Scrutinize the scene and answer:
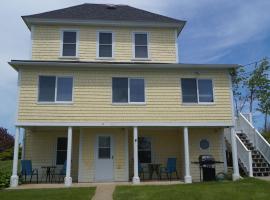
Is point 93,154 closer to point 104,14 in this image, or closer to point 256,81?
point 104,14

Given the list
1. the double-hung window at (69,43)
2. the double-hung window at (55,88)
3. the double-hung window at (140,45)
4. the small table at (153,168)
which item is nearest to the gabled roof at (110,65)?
the double-hung window at (55,88)

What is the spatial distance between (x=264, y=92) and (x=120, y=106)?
17.9m

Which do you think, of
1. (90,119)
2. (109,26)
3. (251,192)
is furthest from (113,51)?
(251,192)

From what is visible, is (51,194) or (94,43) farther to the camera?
(94,43)

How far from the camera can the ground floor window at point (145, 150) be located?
688 inches

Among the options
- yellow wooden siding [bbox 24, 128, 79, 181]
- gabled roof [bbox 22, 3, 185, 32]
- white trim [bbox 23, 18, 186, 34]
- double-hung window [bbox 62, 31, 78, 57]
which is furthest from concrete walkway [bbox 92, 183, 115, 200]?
gabled roof [bbox 22, 3, 185, 32]

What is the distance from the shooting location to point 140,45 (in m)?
18.3

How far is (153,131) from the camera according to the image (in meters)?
17.8

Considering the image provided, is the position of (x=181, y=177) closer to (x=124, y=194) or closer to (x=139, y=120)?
(x=139, y=120)

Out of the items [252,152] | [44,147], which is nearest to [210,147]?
[252,152]

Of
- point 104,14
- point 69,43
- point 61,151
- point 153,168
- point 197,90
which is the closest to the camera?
point 197,90

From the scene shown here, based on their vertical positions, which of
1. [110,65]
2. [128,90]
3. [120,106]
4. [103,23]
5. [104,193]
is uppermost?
[103,23]

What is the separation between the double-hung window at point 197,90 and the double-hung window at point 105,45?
4501 millimetres

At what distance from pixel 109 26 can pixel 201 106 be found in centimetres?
682
